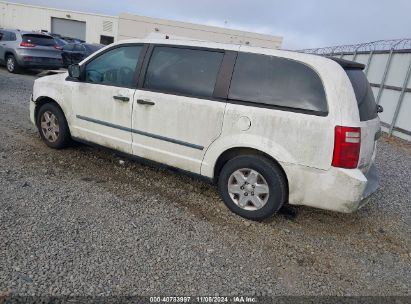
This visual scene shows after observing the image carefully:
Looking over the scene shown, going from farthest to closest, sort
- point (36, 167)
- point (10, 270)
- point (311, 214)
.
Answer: point (36, 167) < point (311, 214) < point (10, 270)

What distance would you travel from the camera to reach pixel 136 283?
2.60 metres

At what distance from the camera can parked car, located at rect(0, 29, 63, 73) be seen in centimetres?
1273

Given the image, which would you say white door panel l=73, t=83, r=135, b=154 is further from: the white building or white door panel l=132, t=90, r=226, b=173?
the white building

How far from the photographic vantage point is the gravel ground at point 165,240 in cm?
267

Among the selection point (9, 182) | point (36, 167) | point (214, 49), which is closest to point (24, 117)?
point (36, 167)

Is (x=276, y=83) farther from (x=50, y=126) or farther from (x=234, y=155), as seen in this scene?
(x=50, y=126)

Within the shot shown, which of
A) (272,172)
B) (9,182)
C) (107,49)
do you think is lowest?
(9,182)

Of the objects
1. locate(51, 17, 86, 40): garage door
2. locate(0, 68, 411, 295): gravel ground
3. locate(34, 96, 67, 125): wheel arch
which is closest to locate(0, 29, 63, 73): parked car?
locate(34, 96, 67, 125): wheel arch

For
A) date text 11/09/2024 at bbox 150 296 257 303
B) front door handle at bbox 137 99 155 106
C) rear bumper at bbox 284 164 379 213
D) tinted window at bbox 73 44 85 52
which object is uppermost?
front door handle at bbox 137 99 155 106

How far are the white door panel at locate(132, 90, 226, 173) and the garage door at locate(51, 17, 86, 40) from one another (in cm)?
4469

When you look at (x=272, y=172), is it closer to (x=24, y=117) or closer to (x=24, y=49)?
(x=24, y=117)

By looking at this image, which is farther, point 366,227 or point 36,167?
point 36,167

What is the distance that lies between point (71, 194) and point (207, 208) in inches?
62.1

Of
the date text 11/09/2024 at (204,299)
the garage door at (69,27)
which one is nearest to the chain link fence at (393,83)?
the date text 11/09/2024 at (204,299)
